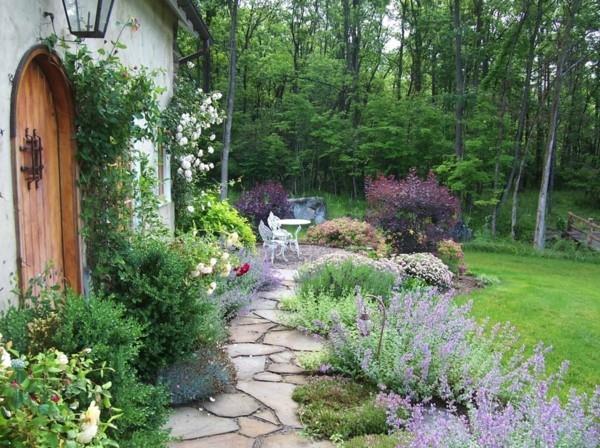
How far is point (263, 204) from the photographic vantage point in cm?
1298

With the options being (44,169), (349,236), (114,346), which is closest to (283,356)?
(114,346)

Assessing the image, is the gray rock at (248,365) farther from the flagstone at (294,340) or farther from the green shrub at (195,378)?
the flagstone at (294,340)

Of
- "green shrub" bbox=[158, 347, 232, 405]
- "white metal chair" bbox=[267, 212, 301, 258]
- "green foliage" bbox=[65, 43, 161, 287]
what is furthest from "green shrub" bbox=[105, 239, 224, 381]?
"white metal chair" bbox=[267, 212, 301, 258]

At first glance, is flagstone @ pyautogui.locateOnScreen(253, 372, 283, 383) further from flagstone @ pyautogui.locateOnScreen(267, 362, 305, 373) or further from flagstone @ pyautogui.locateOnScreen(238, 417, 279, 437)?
flagstone @ pyautogui.locateOnScreen(238, 417, 279, 437)

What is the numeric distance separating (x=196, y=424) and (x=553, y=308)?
18.3 feet

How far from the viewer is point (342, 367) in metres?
4.00

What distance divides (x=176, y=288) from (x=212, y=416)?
33.9 inches

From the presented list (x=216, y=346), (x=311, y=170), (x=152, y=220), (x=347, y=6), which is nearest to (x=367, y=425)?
(x=216, y=346)

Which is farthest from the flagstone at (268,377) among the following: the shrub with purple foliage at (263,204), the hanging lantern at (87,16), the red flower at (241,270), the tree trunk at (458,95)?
the tree trunk at (458,95)

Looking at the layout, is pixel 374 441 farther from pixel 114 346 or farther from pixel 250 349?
pixel 250 349

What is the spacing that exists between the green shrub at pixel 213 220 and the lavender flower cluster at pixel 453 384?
3.82 metres

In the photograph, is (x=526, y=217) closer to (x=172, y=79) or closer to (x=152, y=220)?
(x=172, y=79)

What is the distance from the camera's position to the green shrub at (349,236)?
9938mm

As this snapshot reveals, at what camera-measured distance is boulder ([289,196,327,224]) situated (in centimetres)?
1667
